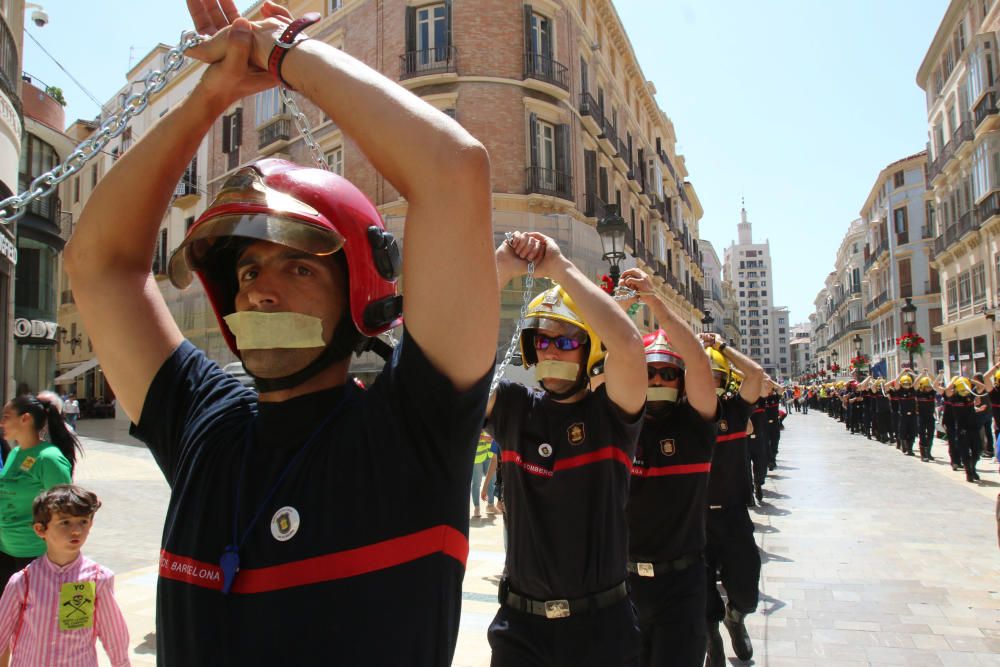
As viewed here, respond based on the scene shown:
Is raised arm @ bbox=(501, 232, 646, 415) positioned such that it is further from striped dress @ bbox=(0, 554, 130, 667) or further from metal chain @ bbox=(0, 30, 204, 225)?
striped dress @ bbox=(0, 554, 130, 667)

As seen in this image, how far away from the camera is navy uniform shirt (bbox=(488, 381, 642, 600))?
3123 mm

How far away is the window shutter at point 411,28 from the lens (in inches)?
810

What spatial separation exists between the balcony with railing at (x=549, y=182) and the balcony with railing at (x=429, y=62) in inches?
137

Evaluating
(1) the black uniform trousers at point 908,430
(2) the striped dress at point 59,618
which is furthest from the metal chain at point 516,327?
(1) the black uniform trousers at point 908,430

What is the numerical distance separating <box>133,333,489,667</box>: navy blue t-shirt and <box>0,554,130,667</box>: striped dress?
2.77 meters

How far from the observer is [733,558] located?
534cm

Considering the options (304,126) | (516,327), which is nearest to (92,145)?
(304,126)

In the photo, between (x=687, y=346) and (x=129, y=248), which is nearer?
(x=129, y=248)

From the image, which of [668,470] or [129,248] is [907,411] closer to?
[668,470]

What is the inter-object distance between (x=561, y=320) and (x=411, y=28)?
761 inches

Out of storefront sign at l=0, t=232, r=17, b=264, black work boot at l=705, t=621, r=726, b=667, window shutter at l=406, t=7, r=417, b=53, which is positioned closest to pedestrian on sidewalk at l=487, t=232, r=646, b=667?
black work boot at l=705, t=621, r=726, b=667

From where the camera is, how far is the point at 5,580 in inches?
177

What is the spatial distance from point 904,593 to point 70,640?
6885mm

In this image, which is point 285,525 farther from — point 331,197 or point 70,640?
point 70,640
